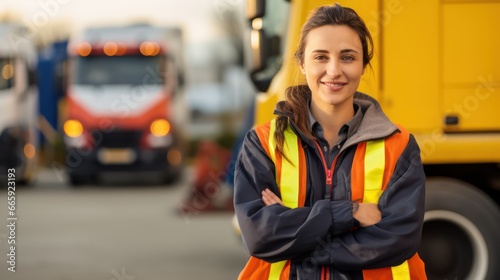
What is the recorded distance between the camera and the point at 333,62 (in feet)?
9.31

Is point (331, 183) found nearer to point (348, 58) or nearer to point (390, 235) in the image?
point (390, 235)

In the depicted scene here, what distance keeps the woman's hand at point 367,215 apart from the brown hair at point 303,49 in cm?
28

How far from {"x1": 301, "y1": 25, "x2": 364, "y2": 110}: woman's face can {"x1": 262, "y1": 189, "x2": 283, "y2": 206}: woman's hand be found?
34cm

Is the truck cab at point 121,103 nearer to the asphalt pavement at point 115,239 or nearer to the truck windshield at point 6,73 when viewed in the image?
the asphalt pavement at point 115,239

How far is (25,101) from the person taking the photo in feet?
53.1

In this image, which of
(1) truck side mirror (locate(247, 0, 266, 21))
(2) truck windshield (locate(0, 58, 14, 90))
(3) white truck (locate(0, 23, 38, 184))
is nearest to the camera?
(1) truck side mirror (locate(247, 0, 266, 21))

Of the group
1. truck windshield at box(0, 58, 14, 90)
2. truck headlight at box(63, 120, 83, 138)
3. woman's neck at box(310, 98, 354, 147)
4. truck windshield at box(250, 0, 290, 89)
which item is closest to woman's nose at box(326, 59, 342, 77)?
woman's neck at box(310, 98, 354, 147)

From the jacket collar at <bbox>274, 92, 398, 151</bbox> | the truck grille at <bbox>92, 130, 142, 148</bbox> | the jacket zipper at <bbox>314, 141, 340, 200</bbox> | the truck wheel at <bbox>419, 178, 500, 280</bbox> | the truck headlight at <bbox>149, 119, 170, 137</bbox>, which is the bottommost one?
the truck grille at <bbox>92, 130, 142, 148</bbox>

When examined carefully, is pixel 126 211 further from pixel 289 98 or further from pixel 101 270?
pixel 289 98

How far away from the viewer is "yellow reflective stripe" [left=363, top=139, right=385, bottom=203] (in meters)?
2.87

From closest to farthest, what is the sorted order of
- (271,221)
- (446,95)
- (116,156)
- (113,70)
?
(271,221)
(446,95)
(116,156)
(113,70)

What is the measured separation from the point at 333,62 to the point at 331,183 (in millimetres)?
382

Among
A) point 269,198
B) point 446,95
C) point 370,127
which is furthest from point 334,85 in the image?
point 446,95

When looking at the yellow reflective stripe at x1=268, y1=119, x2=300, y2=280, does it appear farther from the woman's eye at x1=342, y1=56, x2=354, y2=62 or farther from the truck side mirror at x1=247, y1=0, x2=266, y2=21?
the truck side mirror at x1=247, y1=0, x2=266, y2=21
